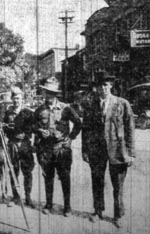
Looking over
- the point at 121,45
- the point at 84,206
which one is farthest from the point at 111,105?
the point at 84,206

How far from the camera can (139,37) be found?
3.11m

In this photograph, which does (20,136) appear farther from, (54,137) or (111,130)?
(111,130)

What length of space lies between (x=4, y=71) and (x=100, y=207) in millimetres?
1616

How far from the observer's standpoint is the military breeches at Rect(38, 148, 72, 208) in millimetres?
3492

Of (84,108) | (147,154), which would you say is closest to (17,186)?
(84,108)

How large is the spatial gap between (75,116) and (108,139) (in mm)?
358

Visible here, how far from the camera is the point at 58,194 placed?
3590 mm

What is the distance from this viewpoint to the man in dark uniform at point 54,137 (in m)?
3.42

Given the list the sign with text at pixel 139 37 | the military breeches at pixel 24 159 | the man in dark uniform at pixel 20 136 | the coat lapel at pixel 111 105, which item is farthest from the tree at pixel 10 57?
the sign with text at pixel 139 37

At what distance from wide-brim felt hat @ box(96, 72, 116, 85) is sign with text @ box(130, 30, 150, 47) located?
1.05 ft

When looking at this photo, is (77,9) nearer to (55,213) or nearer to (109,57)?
(109,57)

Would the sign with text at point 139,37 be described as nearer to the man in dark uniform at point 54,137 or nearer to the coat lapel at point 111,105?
the coat lapel at point 111,105

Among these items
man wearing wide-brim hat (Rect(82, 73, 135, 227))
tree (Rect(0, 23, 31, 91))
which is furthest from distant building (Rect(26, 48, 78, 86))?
man wearing wide-brim hat (Rect(82, 73, 135, 227))

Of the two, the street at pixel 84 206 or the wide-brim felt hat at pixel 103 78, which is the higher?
the wide-brim felt hat at pixel 103 78
